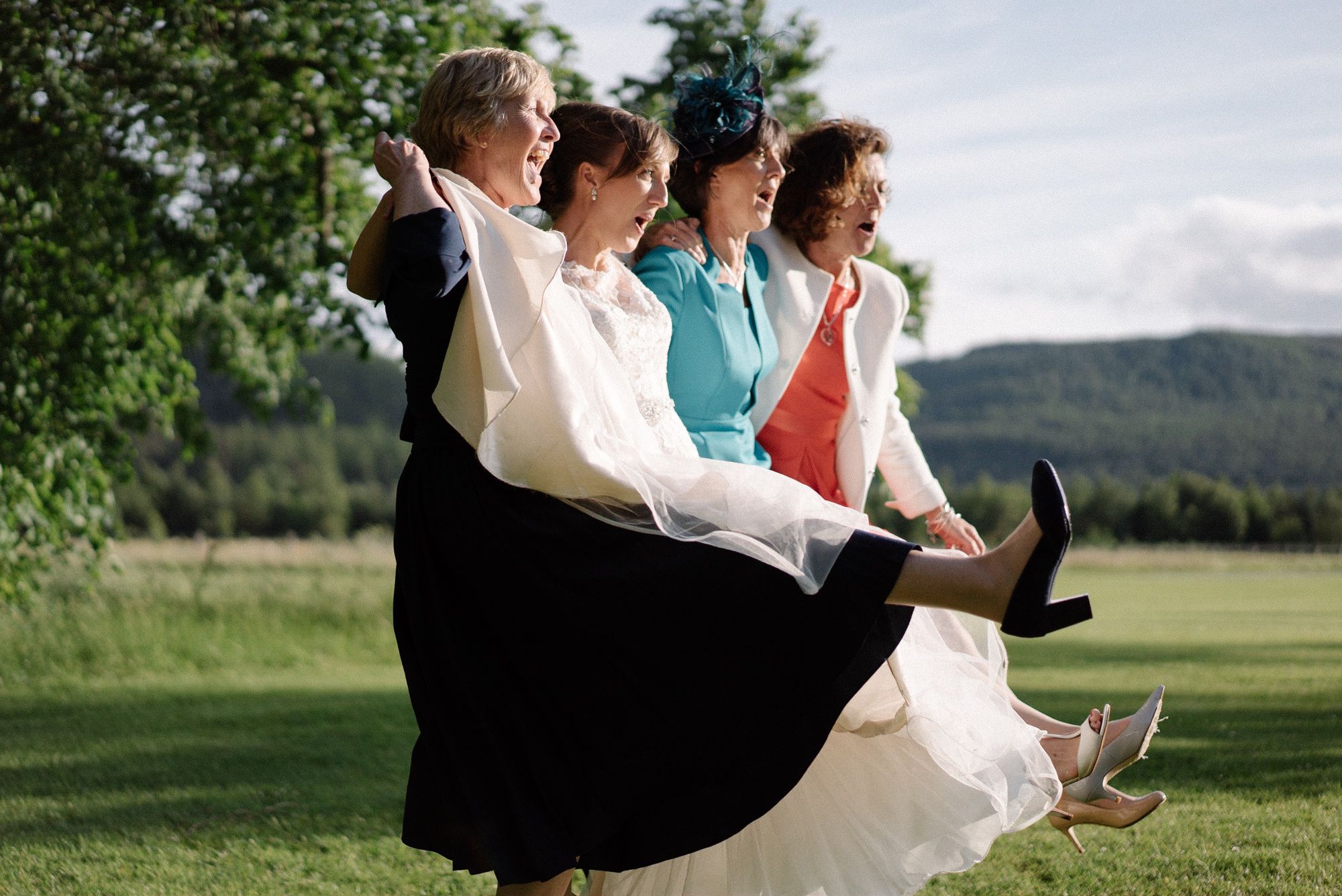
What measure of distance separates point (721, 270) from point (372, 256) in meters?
1.49

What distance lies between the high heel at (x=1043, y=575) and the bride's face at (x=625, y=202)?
4.67 feet

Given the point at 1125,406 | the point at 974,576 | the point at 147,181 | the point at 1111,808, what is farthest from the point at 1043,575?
the point at 1125,406

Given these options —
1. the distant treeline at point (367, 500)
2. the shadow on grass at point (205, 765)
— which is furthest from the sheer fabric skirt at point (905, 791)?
the distant treeline at point (367, 500)

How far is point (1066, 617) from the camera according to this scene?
258cm

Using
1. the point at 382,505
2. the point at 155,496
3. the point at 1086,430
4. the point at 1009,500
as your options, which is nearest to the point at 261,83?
the point at 1009,500

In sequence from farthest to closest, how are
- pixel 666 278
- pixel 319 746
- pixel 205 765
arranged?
pixel 319 746, pixel 205 765, pixel 666 278

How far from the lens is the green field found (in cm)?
441

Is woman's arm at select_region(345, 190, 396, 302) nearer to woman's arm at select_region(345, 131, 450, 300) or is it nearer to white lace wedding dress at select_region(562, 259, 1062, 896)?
woman's arm at select_region(345, 131, 450, 300)

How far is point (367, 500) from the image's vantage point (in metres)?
87.4

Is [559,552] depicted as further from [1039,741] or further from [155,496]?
[155,496]

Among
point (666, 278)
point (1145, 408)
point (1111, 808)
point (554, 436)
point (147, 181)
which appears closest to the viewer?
point (554, 436)

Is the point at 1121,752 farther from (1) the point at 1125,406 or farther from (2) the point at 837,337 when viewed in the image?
(1) the point at 1125,406

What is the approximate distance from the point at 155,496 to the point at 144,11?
7634 centimetres

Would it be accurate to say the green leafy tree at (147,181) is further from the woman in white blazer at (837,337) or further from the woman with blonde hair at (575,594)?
the woman with blonde hair at (575,594)
